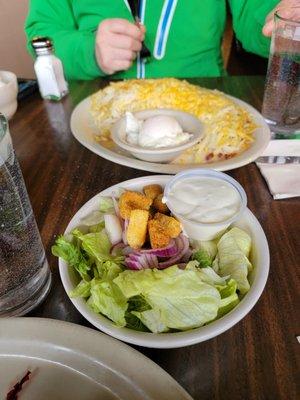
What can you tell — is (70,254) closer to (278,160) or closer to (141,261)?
(141,261)

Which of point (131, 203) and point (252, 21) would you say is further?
point (252, 21)

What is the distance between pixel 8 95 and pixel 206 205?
0.75 metres

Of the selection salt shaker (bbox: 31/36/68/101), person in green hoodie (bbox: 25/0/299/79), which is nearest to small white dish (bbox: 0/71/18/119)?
salt shaker (bbox: 31/36/68/101)

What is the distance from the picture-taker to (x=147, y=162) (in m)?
0.83

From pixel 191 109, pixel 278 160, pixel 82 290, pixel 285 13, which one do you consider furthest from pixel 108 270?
pixel 285 13

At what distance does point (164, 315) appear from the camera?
436mm

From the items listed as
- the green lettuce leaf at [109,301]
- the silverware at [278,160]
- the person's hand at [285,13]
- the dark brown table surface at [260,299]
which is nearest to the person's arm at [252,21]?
the person's hand at [285,13]

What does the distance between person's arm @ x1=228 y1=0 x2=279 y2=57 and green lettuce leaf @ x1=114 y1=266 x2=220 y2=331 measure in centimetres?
121

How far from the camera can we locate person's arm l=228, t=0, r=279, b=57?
1339 mm

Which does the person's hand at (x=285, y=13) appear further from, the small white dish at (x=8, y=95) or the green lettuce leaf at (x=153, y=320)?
the green lettuce leaf at (x=153, y=320)

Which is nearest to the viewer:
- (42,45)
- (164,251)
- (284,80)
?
(164,251)

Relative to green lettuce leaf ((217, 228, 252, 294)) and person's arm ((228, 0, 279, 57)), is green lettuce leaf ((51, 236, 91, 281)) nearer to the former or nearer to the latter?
green lettuce leaf ((217, 228, 252, 294))

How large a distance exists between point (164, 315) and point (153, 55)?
1224 mm

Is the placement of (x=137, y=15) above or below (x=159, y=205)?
above
